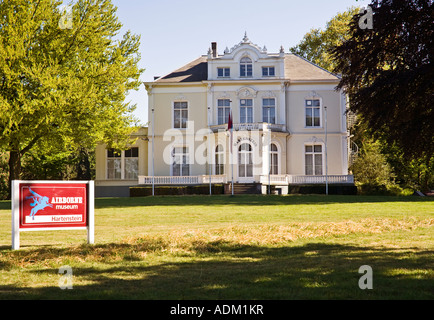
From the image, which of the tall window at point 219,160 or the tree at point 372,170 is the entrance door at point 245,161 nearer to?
the tall window at point 219,160

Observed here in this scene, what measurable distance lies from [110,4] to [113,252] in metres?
19.6

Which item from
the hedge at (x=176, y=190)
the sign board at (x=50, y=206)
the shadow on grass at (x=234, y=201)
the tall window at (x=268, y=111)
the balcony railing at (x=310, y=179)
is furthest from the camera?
the tall window at (x=268, y=111)

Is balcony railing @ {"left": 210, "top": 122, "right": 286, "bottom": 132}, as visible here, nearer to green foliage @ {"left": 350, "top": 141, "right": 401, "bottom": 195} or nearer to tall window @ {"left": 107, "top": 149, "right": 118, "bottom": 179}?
green foliage @ {"left": 350, "top": 141, "right": 401, "bottom": 195}

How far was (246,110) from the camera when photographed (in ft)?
119

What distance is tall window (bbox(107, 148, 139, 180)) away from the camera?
3722 cm

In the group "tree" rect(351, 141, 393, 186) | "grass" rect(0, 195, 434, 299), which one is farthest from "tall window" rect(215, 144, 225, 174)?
"grass" rect(0, 195, 434, 299)

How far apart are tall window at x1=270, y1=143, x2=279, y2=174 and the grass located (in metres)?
21.8

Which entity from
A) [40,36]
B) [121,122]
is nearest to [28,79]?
[40,36]

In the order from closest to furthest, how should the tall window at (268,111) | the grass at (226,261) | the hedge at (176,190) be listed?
the grass at (226,261) < the hedge at (176,190) < the tall window at (268,111)

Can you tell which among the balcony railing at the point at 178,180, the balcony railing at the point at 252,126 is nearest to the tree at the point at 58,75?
the balcony railing at the point at 178,180

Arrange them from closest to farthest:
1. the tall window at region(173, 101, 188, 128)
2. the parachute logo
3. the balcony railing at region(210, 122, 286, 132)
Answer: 1. the parachute logo
2. the balcony railing at region(210, 122, 286, 132)
3. the tall window at region(173, 101, 188, 128)

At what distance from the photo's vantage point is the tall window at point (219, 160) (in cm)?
3518

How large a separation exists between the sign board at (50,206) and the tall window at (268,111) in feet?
90.7

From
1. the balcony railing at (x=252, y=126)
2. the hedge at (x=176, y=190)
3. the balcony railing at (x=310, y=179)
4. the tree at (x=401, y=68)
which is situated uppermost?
the balcony railing at (x=252, y=126)
